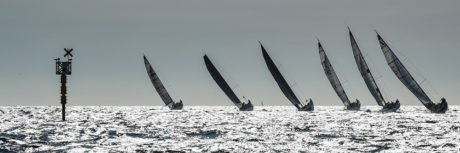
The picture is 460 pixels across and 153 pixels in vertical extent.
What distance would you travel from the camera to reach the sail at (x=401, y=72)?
84.6m

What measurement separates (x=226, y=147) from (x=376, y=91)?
62.1m

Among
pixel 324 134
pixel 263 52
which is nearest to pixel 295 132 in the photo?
pixel 324 134

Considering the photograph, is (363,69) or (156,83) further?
(156,83)

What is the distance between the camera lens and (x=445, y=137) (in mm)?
46062

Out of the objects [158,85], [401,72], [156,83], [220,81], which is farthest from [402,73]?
[158,85]

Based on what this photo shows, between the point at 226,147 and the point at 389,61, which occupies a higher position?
the point at 389,61

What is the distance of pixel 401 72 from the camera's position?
84.7 meters

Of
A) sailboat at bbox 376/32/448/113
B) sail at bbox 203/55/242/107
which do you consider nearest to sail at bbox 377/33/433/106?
sailboat at bbox 376/32/448/113

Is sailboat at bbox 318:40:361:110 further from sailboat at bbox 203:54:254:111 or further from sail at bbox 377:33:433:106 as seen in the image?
sailboat at bbox 203:54:254:111

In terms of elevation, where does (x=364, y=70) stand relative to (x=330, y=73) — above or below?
below

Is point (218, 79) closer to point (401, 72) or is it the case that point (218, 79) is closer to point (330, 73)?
point (330, 73)

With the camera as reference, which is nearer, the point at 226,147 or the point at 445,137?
the point at 226,147

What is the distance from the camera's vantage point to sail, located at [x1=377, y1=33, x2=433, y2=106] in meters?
84.6

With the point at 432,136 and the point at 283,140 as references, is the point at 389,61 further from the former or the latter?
the point at 283,140
